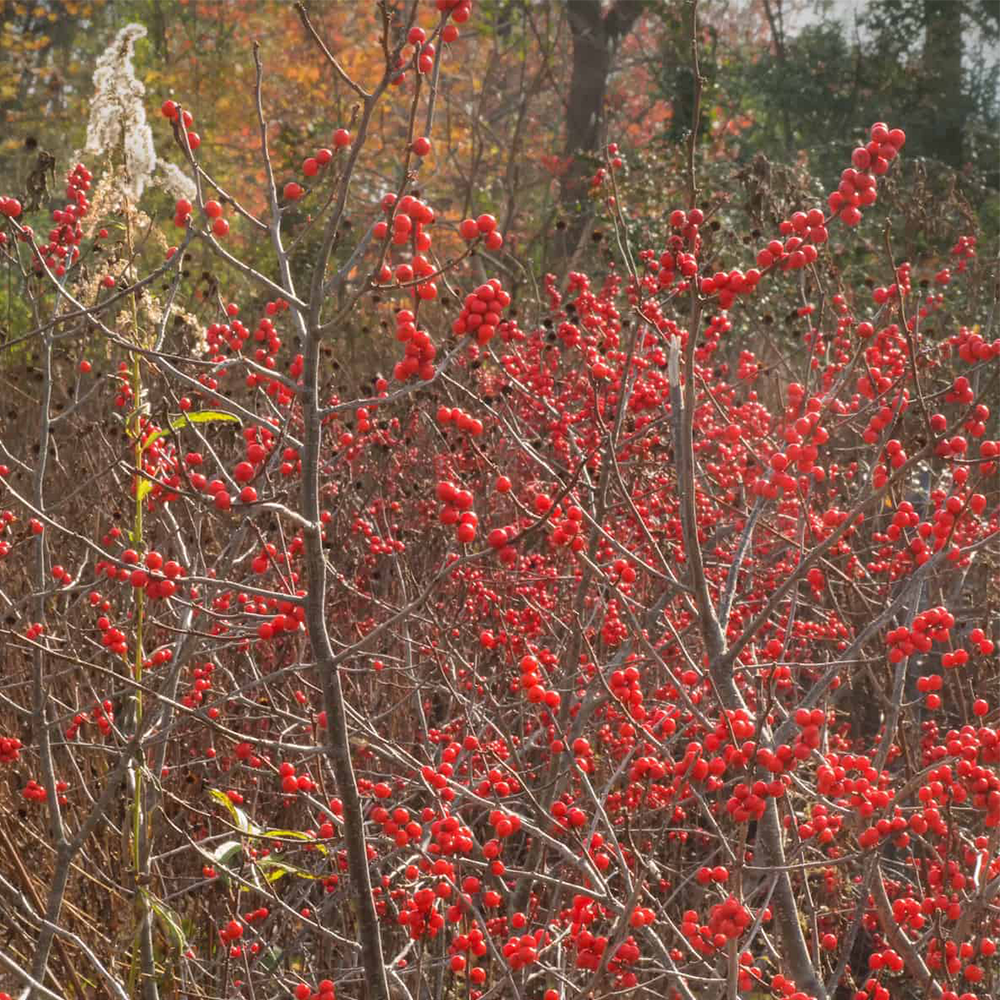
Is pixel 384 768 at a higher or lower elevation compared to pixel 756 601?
lower

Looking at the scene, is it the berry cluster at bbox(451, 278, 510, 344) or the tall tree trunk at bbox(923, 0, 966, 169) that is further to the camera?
the tall tree trunk at bbox(923, 0, 966, 169)

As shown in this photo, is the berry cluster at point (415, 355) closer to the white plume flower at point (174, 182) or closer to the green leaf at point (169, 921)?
the green leaf at point (169, 921)

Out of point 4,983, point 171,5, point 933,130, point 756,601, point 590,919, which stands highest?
point 171,5

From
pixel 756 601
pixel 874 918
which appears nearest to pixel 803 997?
pixel 874 918

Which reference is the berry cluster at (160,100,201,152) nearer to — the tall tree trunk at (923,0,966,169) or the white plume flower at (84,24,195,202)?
the white plume flower at (84,24,195,202)

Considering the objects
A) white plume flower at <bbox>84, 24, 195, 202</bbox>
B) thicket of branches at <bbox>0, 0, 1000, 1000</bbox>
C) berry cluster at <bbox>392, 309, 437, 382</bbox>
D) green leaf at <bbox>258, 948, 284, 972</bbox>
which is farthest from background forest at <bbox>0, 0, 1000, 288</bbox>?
berry cluster at <bbox>392, 309, 437, 382</bbox>

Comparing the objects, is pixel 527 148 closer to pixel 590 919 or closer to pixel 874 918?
pixel 874 918

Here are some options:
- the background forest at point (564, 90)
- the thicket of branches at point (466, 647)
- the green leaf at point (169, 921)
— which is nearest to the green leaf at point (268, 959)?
the thicket of branches at point (466, 647)

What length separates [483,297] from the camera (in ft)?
6.33

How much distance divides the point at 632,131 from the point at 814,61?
7.99 meters

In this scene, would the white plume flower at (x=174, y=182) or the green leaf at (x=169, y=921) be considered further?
the white plume flower at (x=174, y=182)

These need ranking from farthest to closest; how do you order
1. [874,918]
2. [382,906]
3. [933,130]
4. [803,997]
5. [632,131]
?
[632,131]
[933,130]
[874,918]
[382,906]
[803,997]

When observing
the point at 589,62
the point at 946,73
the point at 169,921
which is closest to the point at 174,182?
the point at 169,921

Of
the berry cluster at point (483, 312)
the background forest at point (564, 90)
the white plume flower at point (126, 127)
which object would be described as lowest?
the berry cluster at point (483, 312)
